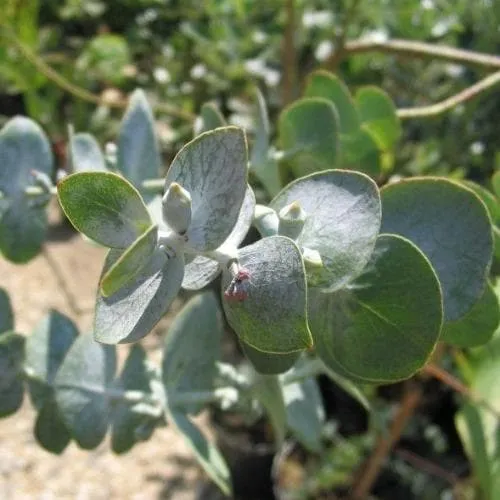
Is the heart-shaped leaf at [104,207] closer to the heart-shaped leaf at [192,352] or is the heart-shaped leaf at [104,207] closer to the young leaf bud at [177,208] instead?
the young leaf bud at [177,208]

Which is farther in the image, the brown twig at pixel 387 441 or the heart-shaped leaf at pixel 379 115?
the brown twig at pixel 387 441

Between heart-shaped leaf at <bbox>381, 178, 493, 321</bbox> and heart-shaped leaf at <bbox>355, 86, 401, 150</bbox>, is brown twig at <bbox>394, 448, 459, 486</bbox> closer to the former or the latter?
heart-shaped leaf at <bbox>355, 86, 401, 150</bbox>

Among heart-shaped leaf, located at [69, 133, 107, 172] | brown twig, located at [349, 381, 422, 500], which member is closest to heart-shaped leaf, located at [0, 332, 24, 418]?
heart-shaped leaf, located at [69, 133, 107, 172]

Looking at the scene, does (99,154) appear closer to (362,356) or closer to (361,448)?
(362,356)

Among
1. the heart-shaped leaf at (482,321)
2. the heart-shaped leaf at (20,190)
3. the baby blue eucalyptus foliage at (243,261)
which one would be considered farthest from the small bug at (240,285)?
the heart-shaped leaf at (20,190)

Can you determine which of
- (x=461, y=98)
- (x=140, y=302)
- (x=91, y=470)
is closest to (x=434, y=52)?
(x=461, y=98)

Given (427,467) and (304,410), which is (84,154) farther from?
(427,467)
